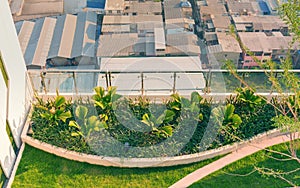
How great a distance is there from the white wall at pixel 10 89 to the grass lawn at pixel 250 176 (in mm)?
3540

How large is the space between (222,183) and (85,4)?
17.3 meters

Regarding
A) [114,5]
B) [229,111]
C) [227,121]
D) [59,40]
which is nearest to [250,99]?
[229,111]

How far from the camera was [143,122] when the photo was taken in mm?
7062

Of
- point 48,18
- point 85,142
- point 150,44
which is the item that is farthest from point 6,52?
point 48,18

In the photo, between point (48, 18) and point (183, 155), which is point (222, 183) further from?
point (48, 18)

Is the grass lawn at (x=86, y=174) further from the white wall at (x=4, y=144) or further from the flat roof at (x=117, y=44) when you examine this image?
the flat roof at (x=117, y=44)

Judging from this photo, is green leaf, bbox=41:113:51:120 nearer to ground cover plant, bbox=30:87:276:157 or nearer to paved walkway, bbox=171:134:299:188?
ground cover plant, bbox=30:87:276:157

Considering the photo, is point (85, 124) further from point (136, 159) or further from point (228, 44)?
point (228, 44)

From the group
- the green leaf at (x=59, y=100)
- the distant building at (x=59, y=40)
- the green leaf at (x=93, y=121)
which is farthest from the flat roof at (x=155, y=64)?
the green leaf at (x=93, y=121)

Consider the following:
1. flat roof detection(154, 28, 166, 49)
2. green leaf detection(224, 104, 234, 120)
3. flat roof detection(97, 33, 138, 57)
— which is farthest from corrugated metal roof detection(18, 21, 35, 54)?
green leaf detection(224, 104, 234, 120)

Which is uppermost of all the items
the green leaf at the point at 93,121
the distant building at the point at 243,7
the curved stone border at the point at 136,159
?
the green leaf at the point at 93,121

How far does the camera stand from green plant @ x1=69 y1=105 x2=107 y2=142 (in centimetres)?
696

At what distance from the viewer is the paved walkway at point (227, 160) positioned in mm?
6469

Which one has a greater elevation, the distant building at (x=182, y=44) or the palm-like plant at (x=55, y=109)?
the palm-like plant at (x=55, y=109)
